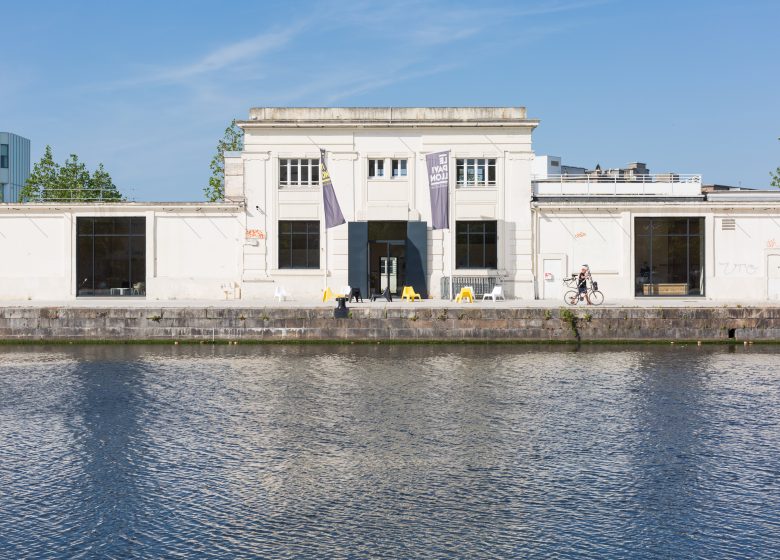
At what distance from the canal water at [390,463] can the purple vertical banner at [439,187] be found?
1720cm

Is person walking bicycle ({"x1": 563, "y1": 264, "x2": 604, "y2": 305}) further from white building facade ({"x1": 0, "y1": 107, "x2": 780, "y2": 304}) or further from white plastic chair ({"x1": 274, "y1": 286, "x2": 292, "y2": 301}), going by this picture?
white plastic chair ({"x1": 274, "y1": 286, "x2": 292, "y2": 301})

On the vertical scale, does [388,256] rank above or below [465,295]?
above

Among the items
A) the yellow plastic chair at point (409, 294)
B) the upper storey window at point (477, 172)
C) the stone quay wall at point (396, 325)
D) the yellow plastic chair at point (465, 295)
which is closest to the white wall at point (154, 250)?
the yellow plastic chair at point (409, 294)

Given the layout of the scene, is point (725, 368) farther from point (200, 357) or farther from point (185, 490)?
point (185, 490)

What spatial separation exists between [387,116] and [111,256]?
16545mm

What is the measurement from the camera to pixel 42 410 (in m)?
21.1

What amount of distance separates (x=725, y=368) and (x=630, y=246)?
1819 centimetres

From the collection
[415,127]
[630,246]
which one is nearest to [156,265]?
[415,127]

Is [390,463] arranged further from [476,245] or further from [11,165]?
[11,165]

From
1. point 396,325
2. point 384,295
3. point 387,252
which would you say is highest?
point 387,252

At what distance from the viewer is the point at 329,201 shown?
4447cm

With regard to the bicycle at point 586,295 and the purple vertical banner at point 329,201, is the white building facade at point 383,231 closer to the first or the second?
the purple vertical banner at point 329,201

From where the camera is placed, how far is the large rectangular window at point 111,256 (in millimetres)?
47188

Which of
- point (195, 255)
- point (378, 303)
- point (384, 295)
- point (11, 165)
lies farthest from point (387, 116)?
point (11, 165)
